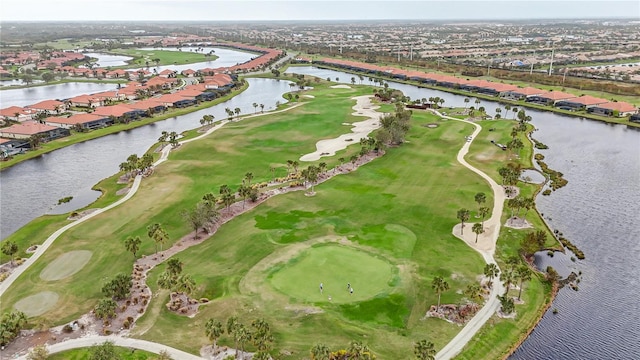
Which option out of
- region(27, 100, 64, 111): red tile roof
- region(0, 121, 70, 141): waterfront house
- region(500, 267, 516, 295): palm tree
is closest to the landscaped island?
region(500, 267, 516, 295): palm tree

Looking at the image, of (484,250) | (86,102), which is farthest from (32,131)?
(484,250)

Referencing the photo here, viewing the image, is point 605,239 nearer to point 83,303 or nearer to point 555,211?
point 555,211

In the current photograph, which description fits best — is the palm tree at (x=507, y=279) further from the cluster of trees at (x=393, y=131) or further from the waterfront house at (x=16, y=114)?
the waterfront house at (x=16, y=114)

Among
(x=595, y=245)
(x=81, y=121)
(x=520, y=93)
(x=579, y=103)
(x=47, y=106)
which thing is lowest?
(x=595, y=245)

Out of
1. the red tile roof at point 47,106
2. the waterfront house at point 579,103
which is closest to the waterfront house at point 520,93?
the waterfront house at point 579,103

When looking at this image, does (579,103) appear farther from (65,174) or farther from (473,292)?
(65,174)

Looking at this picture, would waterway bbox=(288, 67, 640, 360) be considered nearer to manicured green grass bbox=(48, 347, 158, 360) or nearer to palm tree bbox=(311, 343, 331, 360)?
palm tree bbox=(311, 343, 331, 360)
